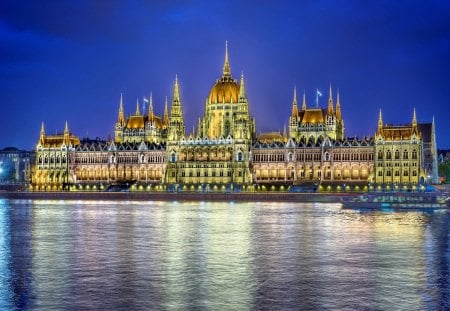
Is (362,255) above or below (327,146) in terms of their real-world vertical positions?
below

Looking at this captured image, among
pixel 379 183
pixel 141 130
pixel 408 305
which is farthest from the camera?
pixel 141 130

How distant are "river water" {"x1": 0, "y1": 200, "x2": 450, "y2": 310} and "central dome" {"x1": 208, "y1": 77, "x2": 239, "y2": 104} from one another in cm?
10581

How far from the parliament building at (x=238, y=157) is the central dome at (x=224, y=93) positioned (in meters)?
0.22

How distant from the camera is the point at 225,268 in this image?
81.7 feet

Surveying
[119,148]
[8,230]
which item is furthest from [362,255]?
[119,148]

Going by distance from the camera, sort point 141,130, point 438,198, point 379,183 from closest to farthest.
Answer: point 438,198 < point 379,183 < point 141,130

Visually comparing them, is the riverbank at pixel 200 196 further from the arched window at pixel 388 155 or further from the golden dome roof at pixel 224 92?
the golden dome roof at pixel 224 92

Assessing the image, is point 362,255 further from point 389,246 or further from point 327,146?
point 327,146

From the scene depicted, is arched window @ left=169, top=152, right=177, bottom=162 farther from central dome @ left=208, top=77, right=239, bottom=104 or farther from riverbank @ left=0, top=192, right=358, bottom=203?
riverbank @ left=0, top=192, right=358, bottom=203

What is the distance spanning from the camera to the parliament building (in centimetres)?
12938

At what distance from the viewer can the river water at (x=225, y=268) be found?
19266mm

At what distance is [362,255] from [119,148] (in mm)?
123875

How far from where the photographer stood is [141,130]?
160500 mm

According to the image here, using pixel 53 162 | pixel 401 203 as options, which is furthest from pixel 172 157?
pixel 401 203
